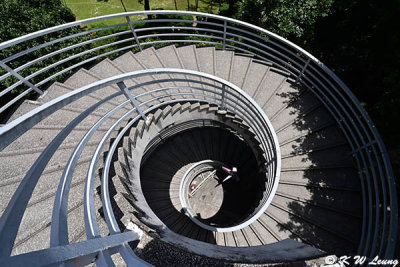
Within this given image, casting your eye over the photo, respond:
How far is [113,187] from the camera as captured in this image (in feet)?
14.5

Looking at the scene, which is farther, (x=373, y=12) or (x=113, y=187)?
(x=373, y=12)

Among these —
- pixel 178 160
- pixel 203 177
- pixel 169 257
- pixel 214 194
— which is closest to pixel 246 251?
pixel 169 257

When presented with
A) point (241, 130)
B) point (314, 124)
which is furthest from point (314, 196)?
point (241, 130)

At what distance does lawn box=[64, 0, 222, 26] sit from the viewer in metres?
18.7

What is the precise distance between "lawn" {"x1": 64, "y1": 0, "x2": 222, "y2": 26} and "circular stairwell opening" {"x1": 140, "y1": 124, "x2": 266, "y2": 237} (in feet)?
45.3

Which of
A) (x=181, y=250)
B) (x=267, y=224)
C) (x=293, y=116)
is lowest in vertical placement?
(x=267, y=224)

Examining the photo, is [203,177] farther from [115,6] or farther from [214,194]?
[115,6]

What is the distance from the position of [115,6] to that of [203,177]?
1756 centimetres

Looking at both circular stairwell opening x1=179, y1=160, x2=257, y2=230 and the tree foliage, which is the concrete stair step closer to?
the tree foliage

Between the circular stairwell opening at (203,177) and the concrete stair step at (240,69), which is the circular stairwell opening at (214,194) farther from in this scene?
the concrete stair step at (240,69)

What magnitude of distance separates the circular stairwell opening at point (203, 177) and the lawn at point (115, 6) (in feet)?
45.3

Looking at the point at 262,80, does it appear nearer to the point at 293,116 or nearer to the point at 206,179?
the point at 293,116

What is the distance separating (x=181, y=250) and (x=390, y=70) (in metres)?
5.35

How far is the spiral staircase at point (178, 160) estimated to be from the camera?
303cm
